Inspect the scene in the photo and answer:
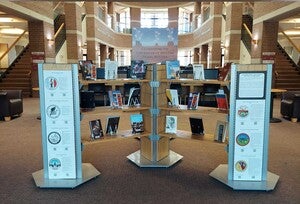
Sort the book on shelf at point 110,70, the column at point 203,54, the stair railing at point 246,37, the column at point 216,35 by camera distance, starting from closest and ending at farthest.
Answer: the book on shelf at point 110,70, the stair railing at point 246,37, the column at point 216,35, the column at point 203,54

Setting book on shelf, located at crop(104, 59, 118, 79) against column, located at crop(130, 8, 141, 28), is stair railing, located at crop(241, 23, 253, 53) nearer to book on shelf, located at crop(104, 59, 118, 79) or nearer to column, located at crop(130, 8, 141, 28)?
book on shelf, located at crop(104, 59, 118, 79)

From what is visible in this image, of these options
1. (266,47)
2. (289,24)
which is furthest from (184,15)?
(266,47)

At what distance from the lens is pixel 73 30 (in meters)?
12.9

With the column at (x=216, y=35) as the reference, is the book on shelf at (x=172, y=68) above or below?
below

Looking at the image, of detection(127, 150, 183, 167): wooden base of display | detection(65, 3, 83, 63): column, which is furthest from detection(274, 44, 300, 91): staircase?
detection(65, 3, 83, 63): column

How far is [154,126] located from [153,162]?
51 centimetres

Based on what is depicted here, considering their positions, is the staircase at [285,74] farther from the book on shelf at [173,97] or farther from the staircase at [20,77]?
the staircase at [20,77]

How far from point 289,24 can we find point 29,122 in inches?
463

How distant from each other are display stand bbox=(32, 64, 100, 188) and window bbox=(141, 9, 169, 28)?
20.8m

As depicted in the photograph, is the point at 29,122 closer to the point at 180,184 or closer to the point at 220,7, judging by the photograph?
the point at 180,184

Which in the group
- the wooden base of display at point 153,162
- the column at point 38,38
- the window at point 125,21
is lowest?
the wooden base of display at point 153,162

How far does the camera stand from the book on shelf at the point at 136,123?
3.61 metres

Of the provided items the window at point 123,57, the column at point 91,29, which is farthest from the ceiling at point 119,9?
the window at point 123,57

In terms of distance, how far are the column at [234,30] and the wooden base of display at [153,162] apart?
33.5 feet
